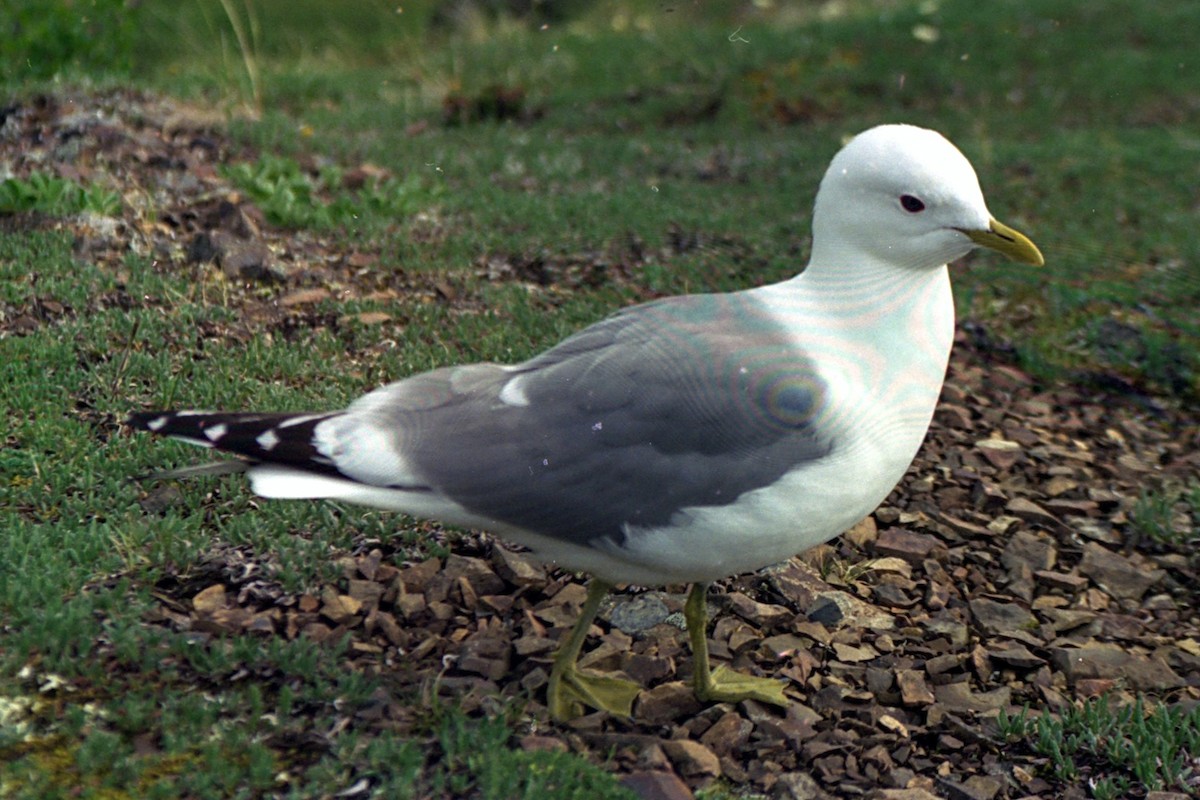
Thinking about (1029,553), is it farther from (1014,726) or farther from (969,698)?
(1014,726)

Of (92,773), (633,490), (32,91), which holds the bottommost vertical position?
(92,773)

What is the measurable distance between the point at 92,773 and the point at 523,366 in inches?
48.7

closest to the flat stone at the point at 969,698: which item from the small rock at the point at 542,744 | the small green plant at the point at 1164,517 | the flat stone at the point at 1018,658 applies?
the flat stone at the point at 1018,658

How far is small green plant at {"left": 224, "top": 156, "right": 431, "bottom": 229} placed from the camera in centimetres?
556

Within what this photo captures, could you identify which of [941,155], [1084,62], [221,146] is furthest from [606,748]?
[1084,62]

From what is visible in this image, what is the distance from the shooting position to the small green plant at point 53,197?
5.18 meters

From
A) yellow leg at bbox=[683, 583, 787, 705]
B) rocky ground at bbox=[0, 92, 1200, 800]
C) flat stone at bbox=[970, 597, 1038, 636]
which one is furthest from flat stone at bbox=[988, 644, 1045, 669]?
yellow leg at bbox=[683, 583, 787, 705]

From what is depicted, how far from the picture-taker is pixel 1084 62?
9883mm

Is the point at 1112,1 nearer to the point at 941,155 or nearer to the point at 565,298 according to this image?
the point at 565,298

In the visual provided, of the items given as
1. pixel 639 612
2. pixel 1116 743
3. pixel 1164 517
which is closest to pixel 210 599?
pixel 639 612

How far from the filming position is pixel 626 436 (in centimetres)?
279

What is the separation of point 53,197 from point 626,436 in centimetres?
341

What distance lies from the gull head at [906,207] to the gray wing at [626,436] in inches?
12.8

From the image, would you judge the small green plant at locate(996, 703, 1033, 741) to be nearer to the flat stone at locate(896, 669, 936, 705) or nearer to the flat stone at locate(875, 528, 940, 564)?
the flat stone at locate(896, 669, 936, 705)
